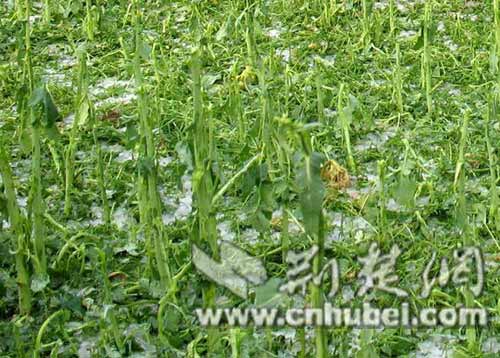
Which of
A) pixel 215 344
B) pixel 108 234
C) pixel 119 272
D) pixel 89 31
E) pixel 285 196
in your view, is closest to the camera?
pixel 215 344

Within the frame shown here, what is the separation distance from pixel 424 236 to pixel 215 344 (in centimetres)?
60

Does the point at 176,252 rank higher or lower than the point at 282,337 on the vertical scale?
higher

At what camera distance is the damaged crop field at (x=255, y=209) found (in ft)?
5.76

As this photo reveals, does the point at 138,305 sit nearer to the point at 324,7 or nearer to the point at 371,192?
the point at 371,192

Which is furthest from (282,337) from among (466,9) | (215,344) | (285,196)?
(466,9)

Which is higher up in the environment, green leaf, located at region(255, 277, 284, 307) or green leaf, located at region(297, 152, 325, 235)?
green leaf, located at region(297, 152, 325, 235)

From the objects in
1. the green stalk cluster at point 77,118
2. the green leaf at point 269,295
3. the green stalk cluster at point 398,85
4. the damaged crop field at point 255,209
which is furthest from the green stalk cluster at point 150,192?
the green stalk cluster at point 398,85

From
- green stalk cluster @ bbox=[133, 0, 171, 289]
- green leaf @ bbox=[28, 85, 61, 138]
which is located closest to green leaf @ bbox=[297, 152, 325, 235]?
green stalk cluster @ bbox=[133, 0, 171, 289]

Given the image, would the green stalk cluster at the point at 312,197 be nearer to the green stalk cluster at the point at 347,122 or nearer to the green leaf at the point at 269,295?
the green leaf at the point at 269,295

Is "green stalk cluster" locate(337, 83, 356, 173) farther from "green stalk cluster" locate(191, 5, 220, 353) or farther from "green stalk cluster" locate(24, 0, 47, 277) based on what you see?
"green stalk cluster" locate(24, 0, 47, 277)

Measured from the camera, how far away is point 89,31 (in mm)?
3270

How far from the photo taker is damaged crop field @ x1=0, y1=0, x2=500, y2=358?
5.76ft

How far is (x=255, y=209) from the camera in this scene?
1.87 meters

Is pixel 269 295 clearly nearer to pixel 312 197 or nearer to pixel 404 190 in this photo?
pixel 312 197
